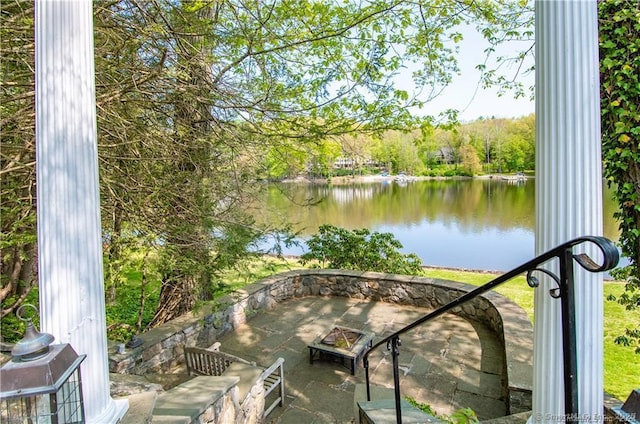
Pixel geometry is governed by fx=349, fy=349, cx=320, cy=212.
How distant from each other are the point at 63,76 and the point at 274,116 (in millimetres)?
2252

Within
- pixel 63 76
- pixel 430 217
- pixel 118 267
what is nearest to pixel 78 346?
pixel 63 76

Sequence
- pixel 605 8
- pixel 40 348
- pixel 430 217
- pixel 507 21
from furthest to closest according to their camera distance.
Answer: pixel 430 217 → pixel 507 21 → pixel 605 8 → pixel 40 348

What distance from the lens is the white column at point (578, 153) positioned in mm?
1239

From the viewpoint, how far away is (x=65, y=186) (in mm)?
1413

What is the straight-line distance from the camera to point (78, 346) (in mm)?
1430

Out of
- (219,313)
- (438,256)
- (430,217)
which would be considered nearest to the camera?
(219,313)

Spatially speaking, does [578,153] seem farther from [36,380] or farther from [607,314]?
[607,314]

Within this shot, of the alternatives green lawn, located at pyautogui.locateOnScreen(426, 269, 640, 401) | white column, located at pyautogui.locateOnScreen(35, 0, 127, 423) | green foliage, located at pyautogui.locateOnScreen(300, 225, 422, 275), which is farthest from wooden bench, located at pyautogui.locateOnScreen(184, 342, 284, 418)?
green foliage, located at pyautogui.locateOnScreen(300, 225, 422, 275)

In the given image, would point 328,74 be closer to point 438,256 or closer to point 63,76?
point 63,76

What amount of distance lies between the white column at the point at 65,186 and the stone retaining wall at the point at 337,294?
2115 millimetres

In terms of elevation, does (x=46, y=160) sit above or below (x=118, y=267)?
above

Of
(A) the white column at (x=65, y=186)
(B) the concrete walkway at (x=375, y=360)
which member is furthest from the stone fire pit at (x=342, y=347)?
(A) the white column at (x=65, y=186)

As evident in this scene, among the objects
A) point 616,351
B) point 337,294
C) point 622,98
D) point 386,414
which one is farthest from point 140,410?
point 616,351

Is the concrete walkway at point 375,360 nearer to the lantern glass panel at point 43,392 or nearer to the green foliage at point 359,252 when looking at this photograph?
the green foliage at point 359,252
